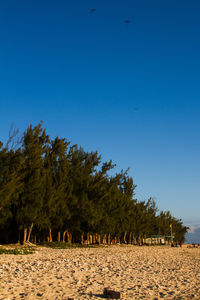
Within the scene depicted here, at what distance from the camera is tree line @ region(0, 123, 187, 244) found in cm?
3288

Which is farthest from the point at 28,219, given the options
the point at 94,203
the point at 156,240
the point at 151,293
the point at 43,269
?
the point at 156,240

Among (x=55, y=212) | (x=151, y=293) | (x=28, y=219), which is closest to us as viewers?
(x=151, y=293)

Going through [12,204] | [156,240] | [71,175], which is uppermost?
[71,175]

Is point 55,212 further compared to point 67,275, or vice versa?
point 55,212

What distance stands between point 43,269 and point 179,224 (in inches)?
5087

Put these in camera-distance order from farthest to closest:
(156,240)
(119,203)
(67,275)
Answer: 1. (156,240)
2. (119,203)
3. (67,275)

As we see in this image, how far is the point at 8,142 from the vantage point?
95.9 ft

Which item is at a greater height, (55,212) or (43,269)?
(55,212)

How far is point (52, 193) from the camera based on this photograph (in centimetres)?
3719

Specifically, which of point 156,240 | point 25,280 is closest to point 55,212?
point 25,280

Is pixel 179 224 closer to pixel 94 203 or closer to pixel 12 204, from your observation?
pixel 94 203

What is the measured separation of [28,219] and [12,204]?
2455mm

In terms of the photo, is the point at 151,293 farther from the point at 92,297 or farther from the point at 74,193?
the point at 74,193

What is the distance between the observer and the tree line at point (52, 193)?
3288 cm
